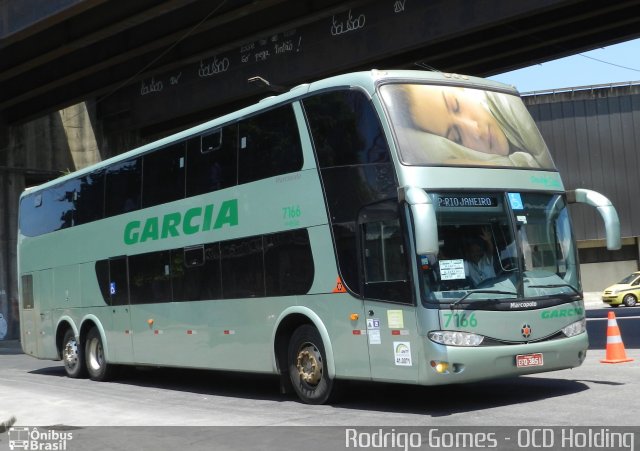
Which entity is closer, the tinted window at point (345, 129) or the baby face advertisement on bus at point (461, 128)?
the baby face advertisement on bus at point (461, 128)

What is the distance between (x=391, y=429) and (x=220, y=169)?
18.6 ft

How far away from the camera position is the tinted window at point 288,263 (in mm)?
11516

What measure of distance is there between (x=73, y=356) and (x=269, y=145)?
8.24m

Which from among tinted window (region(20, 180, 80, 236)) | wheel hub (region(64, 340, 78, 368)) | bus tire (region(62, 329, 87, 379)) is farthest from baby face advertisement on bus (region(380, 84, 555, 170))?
wheel hub (region(64, 340, 78, 368))

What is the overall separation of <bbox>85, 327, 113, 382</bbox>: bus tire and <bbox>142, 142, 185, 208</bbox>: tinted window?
3.60 m

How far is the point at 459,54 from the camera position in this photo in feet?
78.0

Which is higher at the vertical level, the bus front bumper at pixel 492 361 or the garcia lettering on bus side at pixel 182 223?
the garcia lettering on bus side at pixel 182 223

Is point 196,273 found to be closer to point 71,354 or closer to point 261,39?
point 71,354

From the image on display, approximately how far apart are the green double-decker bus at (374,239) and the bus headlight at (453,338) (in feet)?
0.06

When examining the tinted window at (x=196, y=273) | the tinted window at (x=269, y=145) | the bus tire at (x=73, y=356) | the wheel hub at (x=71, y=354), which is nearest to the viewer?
the tinted window at (x=269, y=145)

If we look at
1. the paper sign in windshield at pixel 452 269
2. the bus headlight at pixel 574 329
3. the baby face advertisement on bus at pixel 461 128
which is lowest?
the bus headlight at pixel 574 329

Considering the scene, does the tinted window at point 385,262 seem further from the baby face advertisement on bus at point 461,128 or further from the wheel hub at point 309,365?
the wheel hub at point 309,365

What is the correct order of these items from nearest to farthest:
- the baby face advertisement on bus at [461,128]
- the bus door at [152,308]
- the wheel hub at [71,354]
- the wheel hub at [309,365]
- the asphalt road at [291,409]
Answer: the asphalt road at [291,409] → the baby face advertisement on bus at [461,128] → the wheel hub at [309,365] → the bus door at [152,308] → the wheel hub at [71,354]

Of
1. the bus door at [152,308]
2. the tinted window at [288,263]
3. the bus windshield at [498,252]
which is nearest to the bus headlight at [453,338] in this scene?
the bus windshield at [498,252]
